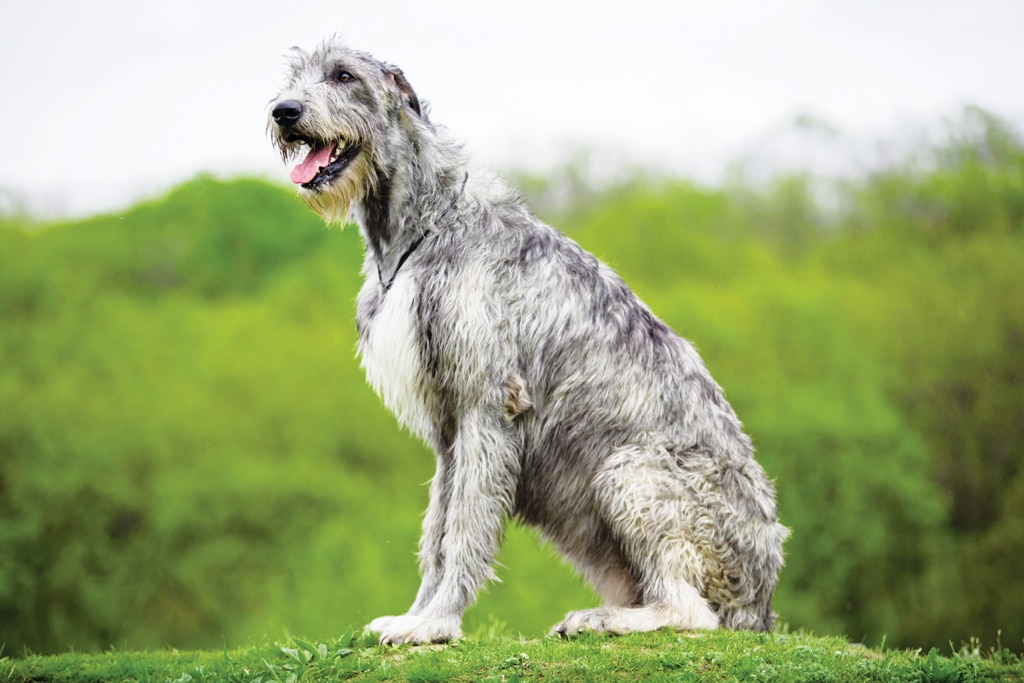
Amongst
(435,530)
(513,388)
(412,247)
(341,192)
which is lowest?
(435,530)

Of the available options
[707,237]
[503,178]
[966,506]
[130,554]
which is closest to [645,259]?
[707,237]

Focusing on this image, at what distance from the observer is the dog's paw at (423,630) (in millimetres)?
6785

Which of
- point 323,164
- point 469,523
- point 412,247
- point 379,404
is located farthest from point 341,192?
point 379,404

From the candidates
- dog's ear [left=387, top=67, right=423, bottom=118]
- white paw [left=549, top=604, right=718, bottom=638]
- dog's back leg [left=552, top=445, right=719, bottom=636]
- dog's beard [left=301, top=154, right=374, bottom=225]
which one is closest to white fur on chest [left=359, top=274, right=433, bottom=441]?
dog's beard [left=301, top=154, right=374, bottom=225]

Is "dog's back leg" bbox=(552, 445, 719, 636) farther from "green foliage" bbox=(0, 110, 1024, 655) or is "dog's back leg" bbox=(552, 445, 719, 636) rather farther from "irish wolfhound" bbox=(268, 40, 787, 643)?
"green foliage" bbox=(0, 110, 1024, 655)

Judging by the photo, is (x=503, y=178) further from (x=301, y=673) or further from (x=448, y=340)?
(x=301, y=673)

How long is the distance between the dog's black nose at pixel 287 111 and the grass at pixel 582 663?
3358 mm

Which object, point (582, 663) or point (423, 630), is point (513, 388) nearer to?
point (423, 630)

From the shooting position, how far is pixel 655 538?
7109 mm

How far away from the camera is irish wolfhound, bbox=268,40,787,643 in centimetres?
702

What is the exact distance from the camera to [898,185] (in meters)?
36.8

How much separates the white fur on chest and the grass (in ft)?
4.96

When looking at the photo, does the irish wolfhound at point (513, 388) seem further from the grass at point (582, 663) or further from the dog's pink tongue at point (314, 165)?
the grass at point (582, 663)

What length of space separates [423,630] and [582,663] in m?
1.06
